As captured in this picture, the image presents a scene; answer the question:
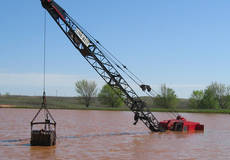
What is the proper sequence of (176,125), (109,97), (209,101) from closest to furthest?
(176,125) < (209,101) < (109,97)

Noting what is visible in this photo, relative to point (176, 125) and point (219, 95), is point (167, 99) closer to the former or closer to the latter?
point (219, 95)

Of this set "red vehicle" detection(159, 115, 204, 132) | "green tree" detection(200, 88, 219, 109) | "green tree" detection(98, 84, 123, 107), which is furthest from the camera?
"green tree" detection(98, 84, 123, 107)

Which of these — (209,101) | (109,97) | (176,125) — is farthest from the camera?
(109,97)

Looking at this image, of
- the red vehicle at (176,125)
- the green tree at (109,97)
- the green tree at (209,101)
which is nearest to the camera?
the red vehicle at (176,125)

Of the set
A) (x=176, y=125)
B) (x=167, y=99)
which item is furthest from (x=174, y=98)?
Result: (x=176, y=125)

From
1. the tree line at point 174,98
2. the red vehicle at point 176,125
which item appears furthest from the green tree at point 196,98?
the red vehicle at point 176,125

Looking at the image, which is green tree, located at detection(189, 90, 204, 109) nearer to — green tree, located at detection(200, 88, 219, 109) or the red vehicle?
green tree, located at detection(200, 88, 219, 109)

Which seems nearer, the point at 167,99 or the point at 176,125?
the point at 176,125

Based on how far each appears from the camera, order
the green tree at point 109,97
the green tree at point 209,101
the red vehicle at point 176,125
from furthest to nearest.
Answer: the green tree at point 109,97 < the green tree at point 209,101 < the red vehicle at point 176,125

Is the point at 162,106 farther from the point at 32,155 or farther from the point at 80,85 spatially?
the point at 32,155

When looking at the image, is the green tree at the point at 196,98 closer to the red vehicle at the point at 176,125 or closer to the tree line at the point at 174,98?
the tree line at the point at 174,98

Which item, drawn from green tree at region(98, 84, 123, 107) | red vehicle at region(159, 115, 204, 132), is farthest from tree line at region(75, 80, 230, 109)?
red vehicle at region(159, 115, 204, 132)

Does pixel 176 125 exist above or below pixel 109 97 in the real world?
below

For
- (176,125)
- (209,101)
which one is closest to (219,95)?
(209,101)
